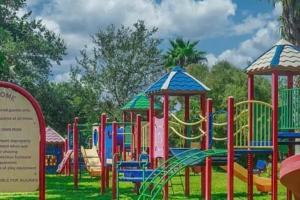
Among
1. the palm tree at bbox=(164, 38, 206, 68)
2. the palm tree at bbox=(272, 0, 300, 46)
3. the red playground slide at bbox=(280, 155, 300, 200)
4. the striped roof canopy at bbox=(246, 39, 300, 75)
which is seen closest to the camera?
the red playground slide at bbox=(280, 155, 300, 200)

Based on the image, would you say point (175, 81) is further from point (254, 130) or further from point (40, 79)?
point (40, 79)

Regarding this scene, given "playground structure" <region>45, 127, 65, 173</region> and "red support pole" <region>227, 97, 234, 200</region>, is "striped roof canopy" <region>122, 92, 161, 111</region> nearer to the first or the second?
"playground structure" <region>45, 127, 65, 173</region>

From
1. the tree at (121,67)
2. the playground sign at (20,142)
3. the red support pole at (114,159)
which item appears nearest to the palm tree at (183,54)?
the tree at (121,67)

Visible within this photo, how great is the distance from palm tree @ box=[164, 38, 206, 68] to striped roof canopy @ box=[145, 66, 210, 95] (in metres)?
40.1

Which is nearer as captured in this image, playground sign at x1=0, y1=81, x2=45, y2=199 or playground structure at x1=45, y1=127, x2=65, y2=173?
playground sign at x1=0, y1=81, x2=45, y2=199

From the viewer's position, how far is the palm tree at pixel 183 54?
58000 millimetres

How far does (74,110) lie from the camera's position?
139 feet

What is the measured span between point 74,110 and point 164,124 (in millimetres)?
27443

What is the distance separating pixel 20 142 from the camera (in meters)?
6.63

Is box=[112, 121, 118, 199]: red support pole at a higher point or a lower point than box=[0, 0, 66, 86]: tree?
lower

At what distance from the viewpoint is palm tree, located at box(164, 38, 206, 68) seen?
58.0 meters

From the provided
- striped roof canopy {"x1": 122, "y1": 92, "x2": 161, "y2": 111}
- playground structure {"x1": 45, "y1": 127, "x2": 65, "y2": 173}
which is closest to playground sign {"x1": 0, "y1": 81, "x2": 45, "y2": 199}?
striped roof canopy {"x1": 122, "y1": 92, "x2": 161, "y2": 111}

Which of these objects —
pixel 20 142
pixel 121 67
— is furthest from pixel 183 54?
pixel 20 142

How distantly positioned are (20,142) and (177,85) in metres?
10.1
